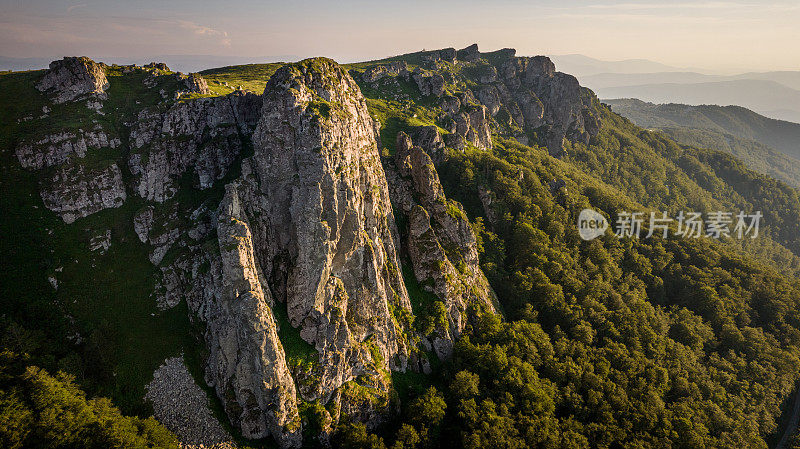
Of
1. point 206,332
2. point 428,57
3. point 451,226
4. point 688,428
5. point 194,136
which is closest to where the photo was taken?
point 206,332

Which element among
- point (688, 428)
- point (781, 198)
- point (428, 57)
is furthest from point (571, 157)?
point (688, 428)

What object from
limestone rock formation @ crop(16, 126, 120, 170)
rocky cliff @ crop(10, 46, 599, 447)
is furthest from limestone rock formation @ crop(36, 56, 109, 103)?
limestone rock formation @ crop(16, 126, 120, 170)

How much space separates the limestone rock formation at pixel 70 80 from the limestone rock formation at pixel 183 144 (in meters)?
11.2

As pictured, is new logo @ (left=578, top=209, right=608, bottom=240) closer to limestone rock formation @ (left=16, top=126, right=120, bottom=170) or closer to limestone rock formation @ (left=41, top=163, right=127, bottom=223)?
limestone rock formation @ (left=41, top=163, right=127, bottom=223)

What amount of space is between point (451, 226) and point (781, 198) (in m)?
191

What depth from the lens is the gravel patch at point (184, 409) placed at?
41969 millimetres

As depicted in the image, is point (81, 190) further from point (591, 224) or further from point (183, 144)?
point (591, 224)

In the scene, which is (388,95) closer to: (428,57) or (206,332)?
(428,57)

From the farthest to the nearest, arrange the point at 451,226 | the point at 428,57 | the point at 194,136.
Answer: the point at 428,57
the point at 451,226
the point at 194,136

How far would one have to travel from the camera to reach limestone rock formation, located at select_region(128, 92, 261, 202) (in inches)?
2192

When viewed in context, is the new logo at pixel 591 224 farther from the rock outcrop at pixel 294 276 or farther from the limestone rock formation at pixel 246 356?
the limestone rock formation at pixel 246 356

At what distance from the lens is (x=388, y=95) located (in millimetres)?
128375

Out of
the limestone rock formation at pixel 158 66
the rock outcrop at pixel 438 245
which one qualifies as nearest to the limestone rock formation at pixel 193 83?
the limestone rock formation at pixel 158 66

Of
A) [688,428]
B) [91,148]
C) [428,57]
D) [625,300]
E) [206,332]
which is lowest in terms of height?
[688,428]
